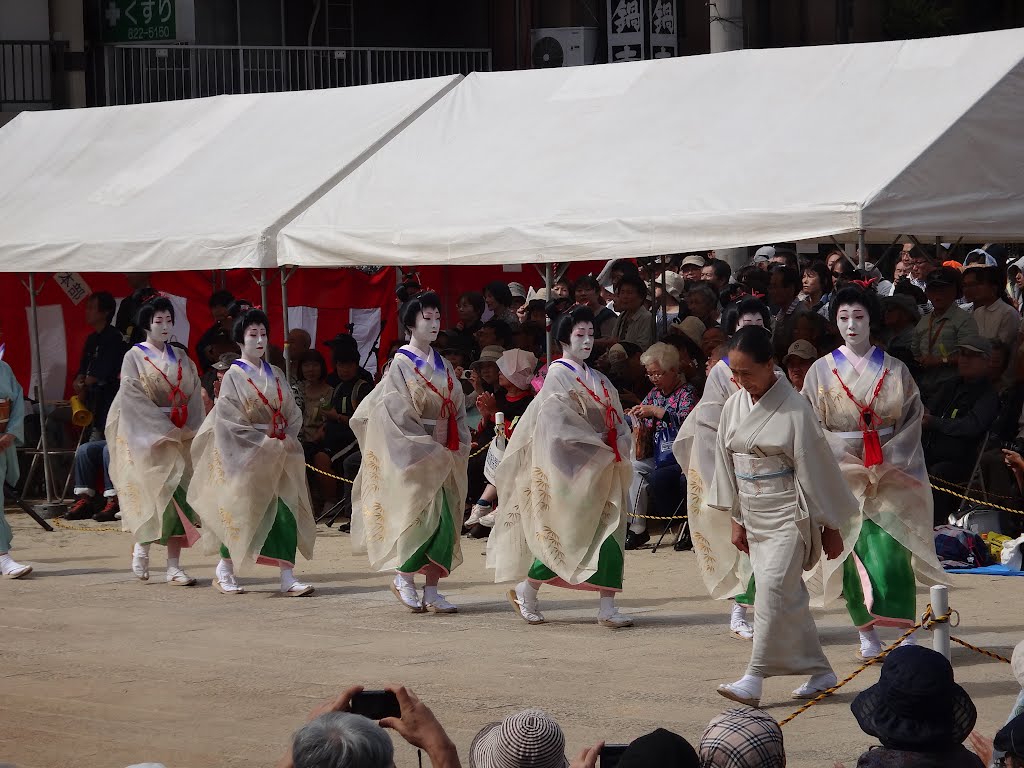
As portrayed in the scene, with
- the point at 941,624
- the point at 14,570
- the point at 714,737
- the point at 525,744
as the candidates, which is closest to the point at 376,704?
the point at 525,744

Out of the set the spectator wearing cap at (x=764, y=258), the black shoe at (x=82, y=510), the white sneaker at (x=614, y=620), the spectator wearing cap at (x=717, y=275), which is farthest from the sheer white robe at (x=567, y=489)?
the black shoe at (x=82, y=510)

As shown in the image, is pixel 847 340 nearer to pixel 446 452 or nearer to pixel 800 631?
pixel 800 631

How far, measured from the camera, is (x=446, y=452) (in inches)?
372

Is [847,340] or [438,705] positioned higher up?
[847,340]

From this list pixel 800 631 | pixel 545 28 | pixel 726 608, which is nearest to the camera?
pixel 800 631

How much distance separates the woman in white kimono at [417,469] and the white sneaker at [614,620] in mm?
1005

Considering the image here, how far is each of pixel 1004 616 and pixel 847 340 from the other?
179cm

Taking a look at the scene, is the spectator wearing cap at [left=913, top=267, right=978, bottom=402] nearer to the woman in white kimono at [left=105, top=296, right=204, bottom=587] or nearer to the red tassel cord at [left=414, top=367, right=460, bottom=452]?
the red tassel cord at [left=414, top=367, right=460, bottom=452]

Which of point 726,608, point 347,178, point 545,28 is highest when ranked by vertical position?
point 545,28

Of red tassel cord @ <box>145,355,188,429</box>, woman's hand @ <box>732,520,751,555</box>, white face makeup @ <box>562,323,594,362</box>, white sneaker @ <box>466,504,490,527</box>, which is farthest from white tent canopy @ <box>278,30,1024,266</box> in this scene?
woman's hand @ <box>732,520,751,555</box>

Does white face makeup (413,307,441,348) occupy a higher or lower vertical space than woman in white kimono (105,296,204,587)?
higher

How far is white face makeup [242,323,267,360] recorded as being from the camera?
33.0 ft

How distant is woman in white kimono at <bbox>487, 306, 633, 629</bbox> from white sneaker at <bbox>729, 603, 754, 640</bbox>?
0.68 metres

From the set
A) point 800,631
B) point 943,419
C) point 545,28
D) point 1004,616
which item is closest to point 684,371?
point 943,419
